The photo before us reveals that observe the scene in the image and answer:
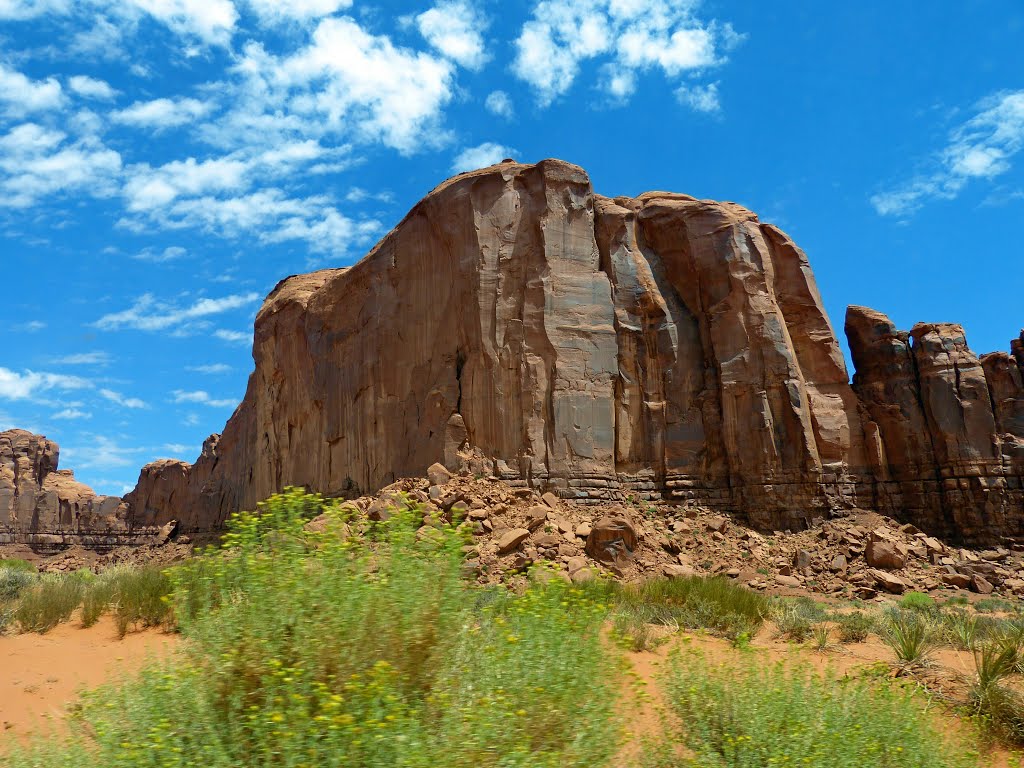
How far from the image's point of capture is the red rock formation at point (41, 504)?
5841 centimetres

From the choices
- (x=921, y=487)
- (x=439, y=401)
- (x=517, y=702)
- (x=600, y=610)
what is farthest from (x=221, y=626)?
(x=921, y=487)

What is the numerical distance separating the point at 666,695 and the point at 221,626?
154 inches

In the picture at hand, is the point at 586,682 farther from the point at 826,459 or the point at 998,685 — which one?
the point at 826,459

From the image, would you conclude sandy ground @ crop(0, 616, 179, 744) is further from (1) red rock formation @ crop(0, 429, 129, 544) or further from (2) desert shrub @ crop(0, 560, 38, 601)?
(1) red rock formation @ crop(0, 429, 129, 544)

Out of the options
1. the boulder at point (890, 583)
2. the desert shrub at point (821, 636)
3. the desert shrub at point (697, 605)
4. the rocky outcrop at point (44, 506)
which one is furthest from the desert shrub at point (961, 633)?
the rocky outcrop at point (44, 506)

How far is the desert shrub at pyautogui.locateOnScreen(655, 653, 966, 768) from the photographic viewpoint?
5125 mm

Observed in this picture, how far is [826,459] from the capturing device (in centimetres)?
2552

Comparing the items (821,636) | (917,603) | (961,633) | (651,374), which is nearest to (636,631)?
(821,636)

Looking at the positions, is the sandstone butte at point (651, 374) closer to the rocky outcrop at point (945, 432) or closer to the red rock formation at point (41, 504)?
the rocky outcrop at point (945, 432)

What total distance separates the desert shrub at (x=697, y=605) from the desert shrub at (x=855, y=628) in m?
1.12

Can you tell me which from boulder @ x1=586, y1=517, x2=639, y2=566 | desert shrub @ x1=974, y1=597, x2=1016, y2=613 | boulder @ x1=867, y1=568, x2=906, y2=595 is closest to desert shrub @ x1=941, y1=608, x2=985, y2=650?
desert shrub @ x1=974, y1=597, x2=1016, y2=613

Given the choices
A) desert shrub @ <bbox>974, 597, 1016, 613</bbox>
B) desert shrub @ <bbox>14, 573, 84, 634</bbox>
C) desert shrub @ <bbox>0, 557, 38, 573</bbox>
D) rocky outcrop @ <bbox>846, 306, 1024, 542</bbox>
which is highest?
rocky outcrop @ <bbox>846, 306, 1024, 542</bbox>

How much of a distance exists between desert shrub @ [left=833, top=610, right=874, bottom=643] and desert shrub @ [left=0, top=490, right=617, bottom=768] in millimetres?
7062

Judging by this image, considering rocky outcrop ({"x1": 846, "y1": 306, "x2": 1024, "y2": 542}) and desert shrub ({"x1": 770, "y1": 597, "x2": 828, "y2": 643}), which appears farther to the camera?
rocky outcrop ({"x1": 846, "y1": 306, "x2": 1024, "y2": 542})
